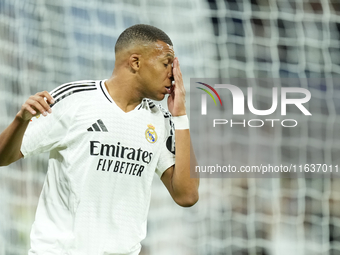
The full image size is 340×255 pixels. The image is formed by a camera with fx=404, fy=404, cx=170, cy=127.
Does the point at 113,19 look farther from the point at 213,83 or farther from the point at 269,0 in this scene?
the point at 269,0

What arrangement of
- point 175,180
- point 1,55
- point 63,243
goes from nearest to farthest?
point 63,243
point 175,180
point 1,55

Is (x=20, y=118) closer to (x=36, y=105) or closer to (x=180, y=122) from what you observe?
(x=36, y=105)

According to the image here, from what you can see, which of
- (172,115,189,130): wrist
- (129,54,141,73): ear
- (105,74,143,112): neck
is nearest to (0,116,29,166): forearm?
(105,74,143,112): neck

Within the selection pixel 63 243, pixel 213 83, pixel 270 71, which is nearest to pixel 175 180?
pixel 63 243

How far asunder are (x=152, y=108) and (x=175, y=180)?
1.22 feet

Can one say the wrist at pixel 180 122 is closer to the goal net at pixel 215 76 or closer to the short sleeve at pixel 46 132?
the short sleeve at pixel 46 132

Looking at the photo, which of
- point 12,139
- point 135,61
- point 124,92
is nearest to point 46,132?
point 12,139

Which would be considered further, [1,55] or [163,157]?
[1,55]

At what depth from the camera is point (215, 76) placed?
3.54 meters

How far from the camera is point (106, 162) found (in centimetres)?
177

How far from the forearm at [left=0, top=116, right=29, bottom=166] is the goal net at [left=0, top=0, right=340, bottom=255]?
139 centimetres

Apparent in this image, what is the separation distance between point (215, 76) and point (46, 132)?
212 centimetres

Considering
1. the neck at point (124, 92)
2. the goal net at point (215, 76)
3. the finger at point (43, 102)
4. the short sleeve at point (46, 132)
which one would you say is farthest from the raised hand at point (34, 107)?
the goal net at point (215, 76)

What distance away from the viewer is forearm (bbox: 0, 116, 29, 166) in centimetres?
155
